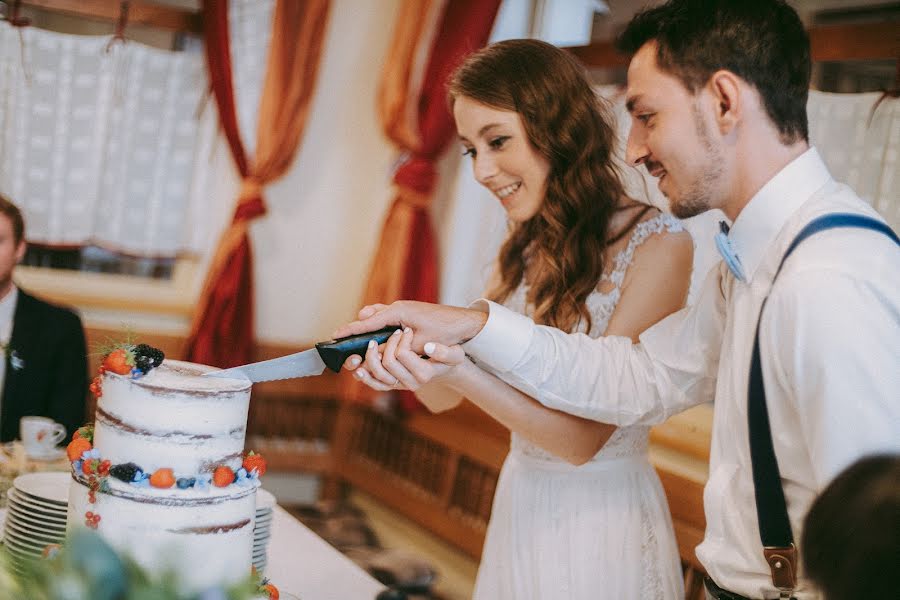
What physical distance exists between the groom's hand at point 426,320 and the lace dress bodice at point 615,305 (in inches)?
13.4

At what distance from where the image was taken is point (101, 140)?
4.12 m

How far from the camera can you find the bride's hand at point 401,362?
1.67m

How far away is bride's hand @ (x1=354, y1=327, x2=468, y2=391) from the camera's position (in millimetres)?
1675

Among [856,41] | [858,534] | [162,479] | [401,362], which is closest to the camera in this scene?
[858,534]

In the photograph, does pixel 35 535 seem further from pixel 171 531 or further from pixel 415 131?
pixel 415 131

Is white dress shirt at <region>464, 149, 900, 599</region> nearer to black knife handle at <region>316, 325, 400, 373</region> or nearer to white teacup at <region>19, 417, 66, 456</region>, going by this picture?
black knife handle at <region>316, 325, 400, 373</region>

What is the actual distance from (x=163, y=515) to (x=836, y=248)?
38.3 inches

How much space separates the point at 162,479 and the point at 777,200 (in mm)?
977

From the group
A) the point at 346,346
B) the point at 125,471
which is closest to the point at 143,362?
the point at 125,471

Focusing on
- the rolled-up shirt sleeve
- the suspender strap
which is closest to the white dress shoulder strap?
the rolled-up shirt sleeve

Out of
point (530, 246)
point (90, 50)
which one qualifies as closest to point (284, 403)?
point (90, 50)

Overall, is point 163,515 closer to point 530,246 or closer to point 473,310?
point 473,310

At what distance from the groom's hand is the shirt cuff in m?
0.03

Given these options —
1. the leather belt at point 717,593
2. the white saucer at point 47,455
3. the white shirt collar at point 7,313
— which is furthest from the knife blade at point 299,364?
the white shirt collar at point 7,313
